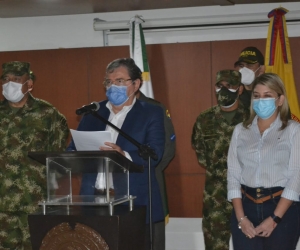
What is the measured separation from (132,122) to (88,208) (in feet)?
2.25

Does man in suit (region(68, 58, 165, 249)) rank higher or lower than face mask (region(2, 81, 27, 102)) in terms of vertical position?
lower

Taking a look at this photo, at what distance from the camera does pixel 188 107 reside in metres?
5.95

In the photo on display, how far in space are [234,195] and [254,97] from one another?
59 cm

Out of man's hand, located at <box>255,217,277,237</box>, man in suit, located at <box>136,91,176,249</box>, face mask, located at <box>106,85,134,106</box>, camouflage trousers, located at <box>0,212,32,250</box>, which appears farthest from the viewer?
man in suit, located at <box>136,91,176,249</box>

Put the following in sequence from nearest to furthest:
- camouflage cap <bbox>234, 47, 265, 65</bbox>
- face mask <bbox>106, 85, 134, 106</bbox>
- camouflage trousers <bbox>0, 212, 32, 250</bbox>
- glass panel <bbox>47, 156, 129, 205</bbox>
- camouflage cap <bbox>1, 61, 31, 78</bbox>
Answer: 1. glass panel <bbox>47, 156, 129, 205</bbox>
2. face mask <bbox>106, 85, 134, 106</bbox>
3. camouflage trousers <bbox>0, 212, 32, 250</bbox>
4. camouflage cap <bbox>1, 61, 31, 78</bbox>
5. camouflage cap <bbox>234, 47, 265, 65</bbox>

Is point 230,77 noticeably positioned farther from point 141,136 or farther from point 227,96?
point 141,136

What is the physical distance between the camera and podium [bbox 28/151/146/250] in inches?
111

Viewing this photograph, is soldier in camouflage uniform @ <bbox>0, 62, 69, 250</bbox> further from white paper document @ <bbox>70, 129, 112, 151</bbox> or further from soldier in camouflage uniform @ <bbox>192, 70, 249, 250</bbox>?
white paper document @ <bbox>70, 129, 112, 151</bbox>

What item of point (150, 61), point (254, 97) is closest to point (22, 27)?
point (150, 61)

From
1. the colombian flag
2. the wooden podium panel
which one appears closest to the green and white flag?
the colombian flag

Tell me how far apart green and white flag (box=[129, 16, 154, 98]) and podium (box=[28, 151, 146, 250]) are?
2.66 meters

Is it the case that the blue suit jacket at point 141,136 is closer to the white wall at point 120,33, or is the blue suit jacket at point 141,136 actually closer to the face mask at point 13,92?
the face mask at point 13,92

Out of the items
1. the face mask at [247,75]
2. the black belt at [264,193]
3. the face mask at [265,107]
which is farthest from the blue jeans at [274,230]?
the face mask at [247,75]

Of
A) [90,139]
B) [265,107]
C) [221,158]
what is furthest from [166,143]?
[90,139]
